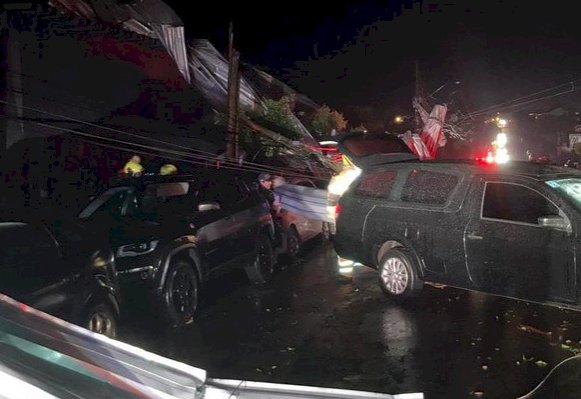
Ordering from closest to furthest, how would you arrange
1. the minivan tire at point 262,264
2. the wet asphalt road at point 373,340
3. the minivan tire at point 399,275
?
the wet asphalt road at point 373,340 < the minivan tire at point 399,275 < the minivan tire at point 262,264

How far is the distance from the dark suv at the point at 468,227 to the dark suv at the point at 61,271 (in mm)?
3578

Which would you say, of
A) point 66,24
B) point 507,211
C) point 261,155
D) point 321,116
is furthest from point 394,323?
point 321,116

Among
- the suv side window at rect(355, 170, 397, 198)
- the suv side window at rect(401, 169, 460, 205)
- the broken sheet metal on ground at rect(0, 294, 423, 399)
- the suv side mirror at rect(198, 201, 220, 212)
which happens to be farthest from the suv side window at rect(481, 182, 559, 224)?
the broken sheet metal on ground at rect(0, 294, 423, 399)

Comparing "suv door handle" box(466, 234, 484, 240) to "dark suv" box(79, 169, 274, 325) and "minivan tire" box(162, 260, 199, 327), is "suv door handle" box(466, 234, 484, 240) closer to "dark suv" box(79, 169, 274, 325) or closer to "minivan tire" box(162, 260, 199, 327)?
"dark suv" box(79, 169, 274, 325)

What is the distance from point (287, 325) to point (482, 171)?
2944 mm

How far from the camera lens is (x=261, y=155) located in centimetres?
1493

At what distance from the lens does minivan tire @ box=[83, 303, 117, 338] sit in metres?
5.09

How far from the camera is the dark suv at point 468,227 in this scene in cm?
575

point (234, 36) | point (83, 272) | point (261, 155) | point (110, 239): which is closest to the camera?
point (83, 272)

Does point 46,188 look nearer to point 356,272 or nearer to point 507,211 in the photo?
point 356,272

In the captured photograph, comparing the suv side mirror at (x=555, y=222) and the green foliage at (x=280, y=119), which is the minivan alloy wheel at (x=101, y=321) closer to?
the suv side mirror at (x=555, y=222)

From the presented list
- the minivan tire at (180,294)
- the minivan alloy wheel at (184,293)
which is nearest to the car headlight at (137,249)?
the minivan tire at (180,294)

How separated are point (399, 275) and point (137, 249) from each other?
10.9 ft

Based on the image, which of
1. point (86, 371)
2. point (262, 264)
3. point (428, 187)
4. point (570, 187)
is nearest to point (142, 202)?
point (262, 264)
